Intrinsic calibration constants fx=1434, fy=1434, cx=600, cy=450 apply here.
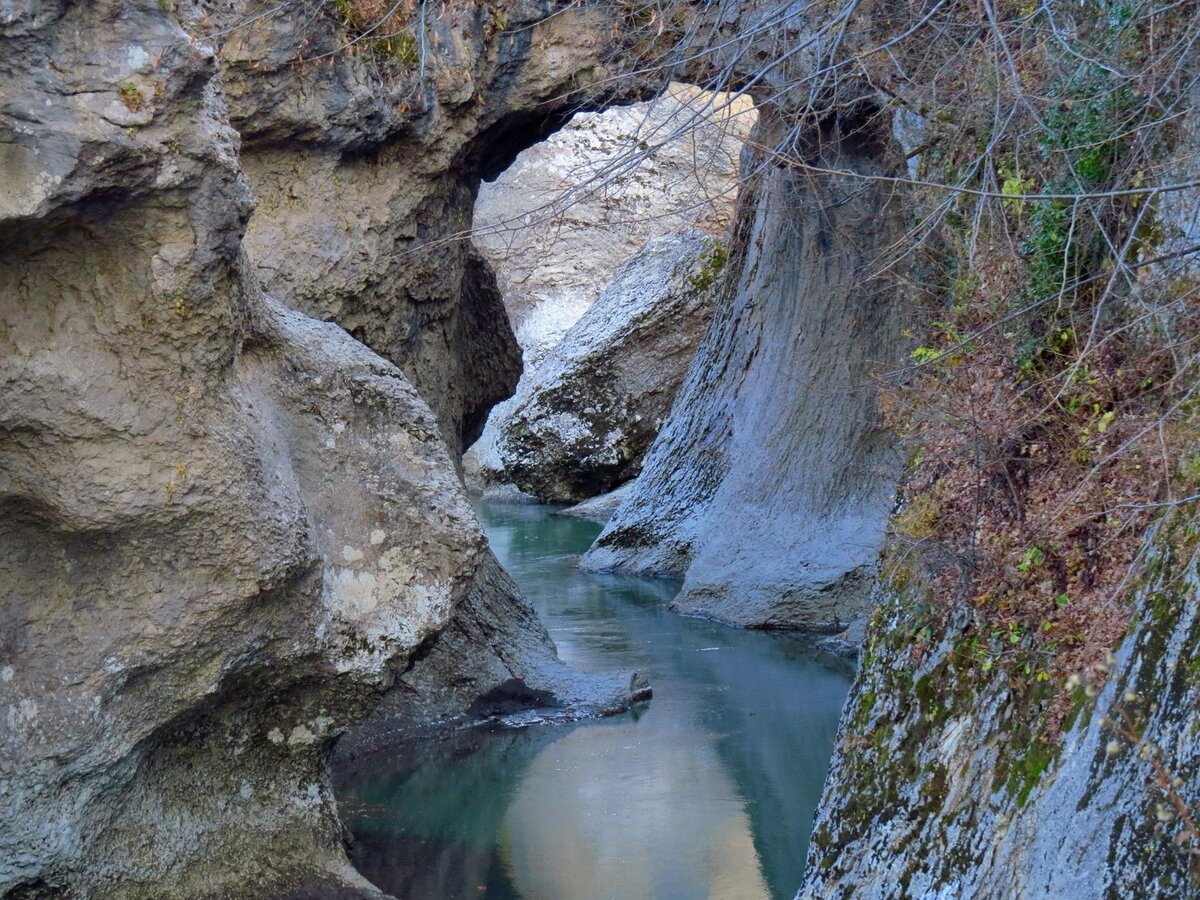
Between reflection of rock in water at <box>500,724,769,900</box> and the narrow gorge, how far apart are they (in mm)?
24

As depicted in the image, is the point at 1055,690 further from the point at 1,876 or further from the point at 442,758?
the point at 442,758

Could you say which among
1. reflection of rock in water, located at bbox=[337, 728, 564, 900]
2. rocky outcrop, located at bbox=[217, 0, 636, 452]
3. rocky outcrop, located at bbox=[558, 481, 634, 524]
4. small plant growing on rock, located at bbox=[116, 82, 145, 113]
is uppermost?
rocky outcrop, located at bbox=[217, 0, 636, 452]

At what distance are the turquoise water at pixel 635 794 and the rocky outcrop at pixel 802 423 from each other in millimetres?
915

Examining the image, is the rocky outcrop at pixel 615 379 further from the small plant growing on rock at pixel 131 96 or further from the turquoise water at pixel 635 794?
the small plant growing on rock at pixel 131 96

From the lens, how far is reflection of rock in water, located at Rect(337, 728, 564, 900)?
18.4ft

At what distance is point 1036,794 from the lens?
3.88 m

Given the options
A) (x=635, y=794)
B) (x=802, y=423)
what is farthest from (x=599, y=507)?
(x=635, y=794)

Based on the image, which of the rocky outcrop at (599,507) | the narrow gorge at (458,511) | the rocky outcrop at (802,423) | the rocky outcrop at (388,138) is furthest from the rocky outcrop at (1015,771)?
the rocky outcrop at (599,507)

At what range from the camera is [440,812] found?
6457mm

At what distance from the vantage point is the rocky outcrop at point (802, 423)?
34.0 feet

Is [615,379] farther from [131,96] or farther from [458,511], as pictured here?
[131,96]

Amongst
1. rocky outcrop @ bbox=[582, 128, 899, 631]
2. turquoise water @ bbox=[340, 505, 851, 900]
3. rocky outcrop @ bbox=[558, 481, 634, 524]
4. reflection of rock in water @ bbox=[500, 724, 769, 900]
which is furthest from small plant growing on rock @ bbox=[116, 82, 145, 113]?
rocky outcrop @ bbox=[558, 481, 634, 524]

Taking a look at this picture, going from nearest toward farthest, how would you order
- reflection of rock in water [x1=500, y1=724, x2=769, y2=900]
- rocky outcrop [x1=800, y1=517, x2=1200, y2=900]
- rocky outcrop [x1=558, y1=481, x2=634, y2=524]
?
1. rocky outcrop [x1=800, y1=517, x2=1200, y2=900]
2. reflection of rock in water [x1=500, y1=724, x2=769, y2=900]
3. rocky outcrop [x1=558, y1=481, x2=634, y2=524]

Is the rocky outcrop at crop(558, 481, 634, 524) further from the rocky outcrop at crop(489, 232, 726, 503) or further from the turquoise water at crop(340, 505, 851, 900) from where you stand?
the turquoise water at crop(340, 505, 851, 900)
